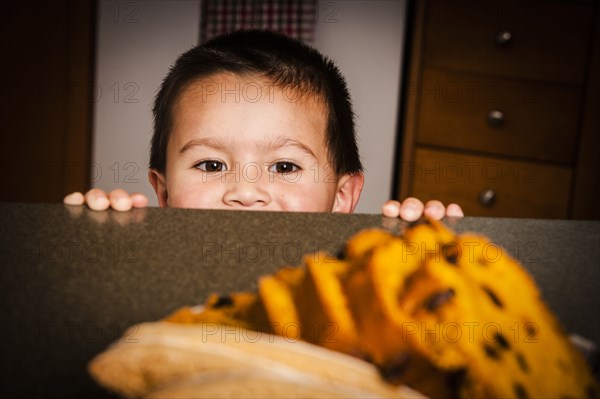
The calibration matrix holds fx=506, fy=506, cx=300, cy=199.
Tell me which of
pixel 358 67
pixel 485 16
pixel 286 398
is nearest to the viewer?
pixel 286 398

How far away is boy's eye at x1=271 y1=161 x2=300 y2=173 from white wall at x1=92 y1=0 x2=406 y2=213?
99cm

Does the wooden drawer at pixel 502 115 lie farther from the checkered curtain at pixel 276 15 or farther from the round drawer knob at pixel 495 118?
the checkered curtain at pixel 276 15

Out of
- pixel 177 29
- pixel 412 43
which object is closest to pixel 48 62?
pixel 177 29

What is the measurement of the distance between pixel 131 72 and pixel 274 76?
1.21 metres

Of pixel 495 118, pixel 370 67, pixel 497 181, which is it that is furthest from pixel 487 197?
pixel 370 67

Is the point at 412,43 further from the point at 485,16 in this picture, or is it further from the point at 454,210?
the point at 454,210

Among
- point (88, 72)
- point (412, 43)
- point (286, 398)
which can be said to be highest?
point (412, 43)

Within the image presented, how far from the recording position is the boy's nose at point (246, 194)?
0.85 metres

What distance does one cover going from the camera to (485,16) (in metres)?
1.67

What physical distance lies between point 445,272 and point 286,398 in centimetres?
12

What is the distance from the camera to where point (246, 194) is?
851 mm

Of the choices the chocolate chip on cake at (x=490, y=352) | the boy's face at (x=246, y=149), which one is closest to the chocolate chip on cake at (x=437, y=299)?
the chocolate chip on cake at (x=490, y=352)

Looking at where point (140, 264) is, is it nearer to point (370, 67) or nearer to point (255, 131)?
point (255, 131)

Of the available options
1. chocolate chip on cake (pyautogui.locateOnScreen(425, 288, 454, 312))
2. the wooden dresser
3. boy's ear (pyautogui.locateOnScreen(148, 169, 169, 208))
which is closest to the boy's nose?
boy's ear (pyautogui.locateOnScreen(148, 169, 169, 208))
